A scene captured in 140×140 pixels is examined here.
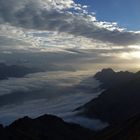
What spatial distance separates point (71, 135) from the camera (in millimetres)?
185375

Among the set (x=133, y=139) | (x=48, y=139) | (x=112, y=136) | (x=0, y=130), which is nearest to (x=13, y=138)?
(x=0, y=130)

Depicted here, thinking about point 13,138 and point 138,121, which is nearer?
point 138,121

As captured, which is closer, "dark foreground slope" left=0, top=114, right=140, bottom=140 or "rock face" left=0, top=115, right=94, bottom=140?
"dark foreground slope" left=0, top=114, right=140, bottom=140

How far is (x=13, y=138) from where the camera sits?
150000mm

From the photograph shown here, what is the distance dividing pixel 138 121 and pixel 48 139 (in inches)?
Result: 2096

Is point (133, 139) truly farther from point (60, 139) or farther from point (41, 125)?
point (41, 125)

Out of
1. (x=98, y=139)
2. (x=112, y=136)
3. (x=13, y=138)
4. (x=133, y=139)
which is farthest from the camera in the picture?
(x=13, y=138)

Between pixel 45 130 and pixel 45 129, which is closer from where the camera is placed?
pixel 45 130

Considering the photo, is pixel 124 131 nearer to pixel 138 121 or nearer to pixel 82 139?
pixel 138 121

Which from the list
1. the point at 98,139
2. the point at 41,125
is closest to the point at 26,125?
the point at 41,125

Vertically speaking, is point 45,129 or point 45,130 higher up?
point 45,129

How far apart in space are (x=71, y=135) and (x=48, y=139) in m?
16.4

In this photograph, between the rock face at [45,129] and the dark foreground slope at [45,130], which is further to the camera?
the rock face at [45,129]

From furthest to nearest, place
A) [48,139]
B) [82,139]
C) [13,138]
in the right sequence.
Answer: [82,139] → [48,139] → [13,138]
